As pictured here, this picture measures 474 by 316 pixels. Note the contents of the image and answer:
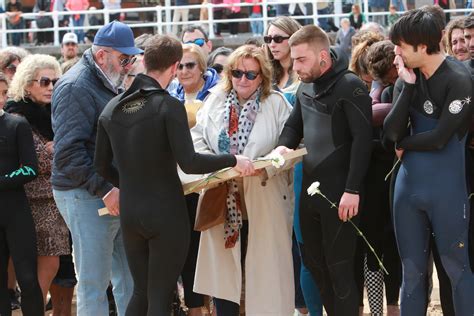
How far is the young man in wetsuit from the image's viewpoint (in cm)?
574

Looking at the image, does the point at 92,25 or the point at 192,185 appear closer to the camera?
the point at 192,185

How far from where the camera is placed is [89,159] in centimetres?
621

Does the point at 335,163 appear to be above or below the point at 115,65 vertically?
below

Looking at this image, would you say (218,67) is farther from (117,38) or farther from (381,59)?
(117,38)

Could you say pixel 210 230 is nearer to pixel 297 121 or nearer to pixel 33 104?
pixel 297 121

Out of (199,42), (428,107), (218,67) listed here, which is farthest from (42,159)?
(428,107)

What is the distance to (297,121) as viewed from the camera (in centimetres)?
645

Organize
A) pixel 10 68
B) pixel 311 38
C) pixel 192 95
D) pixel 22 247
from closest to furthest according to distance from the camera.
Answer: pixel 311 38 < pixel 22 247 < pixel 192 95 < pixel 10 68

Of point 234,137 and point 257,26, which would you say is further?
point 257,26

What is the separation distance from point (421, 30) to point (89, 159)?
89.2 inches

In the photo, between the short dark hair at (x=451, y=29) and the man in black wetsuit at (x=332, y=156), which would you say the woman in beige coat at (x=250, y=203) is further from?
the short dark hair at (x=451, y=29)

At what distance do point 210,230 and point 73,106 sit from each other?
1.33 meters

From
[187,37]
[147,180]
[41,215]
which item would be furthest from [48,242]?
[187,37]

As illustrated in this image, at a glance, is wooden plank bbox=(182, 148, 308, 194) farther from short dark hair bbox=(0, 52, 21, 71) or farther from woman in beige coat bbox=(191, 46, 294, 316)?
short dark hair bbox=(0, 52, 21, 71)
